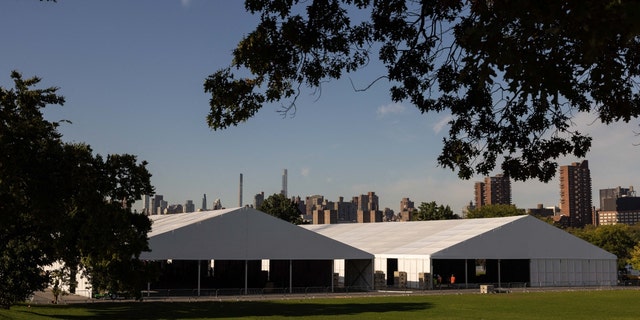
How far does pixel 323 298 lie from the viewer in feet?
160

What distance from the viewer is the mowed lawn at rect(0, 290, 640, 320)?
35688mm

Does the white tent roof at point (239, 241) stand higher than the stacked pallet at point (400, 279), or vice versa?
the white tent roof at point (239, 241)

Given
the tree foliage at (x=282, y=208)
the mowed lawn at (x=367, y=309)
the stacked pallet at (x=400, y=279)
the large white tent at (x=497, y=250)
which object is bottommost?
the mowed lawn at (x=367, y=309)

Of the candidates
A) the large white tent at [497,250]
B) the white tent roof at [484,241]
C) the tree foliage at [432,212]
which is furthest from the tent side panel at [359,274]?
the tree foliage at [432,212]

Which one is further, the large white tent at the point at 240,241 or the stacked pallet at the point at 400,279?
the stacked pallet at the point at 400,279

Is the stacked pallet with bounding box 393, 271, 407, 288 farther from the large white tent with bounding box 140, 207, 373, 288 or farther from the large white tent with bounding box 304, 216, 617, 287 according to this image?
the large white tent with bounding box 140, 207, 373, 288

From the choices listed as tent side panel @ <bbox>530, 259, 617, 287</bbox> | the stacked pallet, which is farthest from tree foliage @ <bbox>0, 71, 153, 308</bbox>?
tent side panel @ <bbox>530, 259, 617, 287</bbox>

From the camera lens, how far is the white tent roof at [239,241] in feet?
159

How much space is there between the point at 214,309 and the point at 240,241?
11721mm

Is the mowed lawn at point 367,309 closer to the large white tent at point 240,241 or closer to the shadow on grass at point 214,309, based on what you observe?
the shadow on grass at point 214,309

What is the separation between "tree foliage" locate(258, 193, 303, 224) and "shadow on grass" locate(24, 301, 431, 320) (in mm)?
74487

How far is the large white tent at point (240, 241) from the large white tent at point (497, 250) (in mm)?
5902

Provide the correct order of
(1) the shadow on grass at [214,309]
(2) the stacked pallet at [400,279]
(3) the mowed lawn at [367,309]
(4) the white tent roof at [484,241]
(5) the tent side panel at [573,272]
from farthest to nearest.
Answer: (5) the tent side panel at [573,272] → (2) the stacked pallet at [400,279] → (4) the white tent roof at [484,241] → (1) the shadow on grass at [214,309] → (3) the mowed lawn at [367,309]

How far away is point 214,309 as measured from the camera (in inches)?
1553
